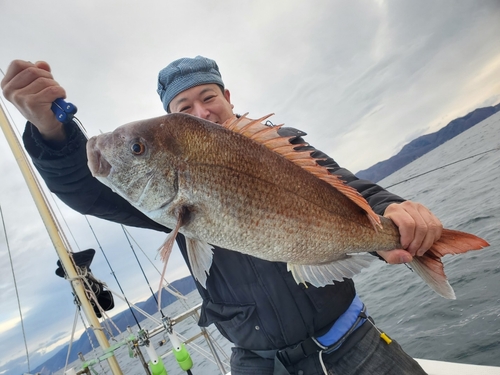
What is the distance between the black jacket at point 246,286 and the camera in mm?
2359

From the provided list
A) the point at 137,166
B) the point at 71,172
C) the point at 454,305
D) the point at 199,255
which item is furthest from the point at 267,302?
the point at 454,305

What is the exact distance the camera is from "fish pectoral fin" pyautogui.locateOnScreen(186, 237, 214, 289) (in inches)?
74.1

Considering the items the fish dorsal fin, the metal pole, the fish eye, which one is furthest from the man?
the metal pole

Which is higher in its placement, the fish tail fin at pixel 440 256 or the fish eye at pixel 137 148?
the fish eye at pixel 137 148

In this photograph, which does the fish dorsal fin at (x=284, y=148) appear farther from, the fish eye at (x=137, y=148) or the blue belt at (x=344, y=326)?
the blue belt at (x=344, y=326)

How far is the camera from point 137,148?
6.03 ft

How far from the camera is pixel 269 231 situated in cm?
183

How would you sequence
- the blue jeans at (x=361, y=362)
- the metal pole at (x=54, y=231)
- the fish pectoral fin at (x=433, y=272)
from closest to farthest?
the fish pectoral fin at (x=433, y=272) < the blue jeans at (x=361, y=362) < the metal pole at (x=54, y=231)

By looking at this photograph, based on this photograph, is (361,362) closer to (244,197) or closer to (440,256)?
(440,256)

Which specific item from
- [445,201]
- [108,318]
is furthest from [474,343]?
[445,201]

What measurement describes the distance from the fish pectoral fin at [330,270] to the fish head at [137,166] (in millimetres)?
987

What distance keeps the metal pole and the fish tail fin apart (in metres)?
4.84

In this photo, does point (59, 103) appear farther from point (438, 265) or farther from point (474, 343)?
point (474, 343)

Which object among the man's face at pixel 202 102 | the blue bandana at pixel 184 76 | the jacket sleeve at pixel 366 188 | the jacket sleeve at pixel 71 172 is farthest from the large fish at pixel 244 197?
the blue bandana at pixel 184 76
